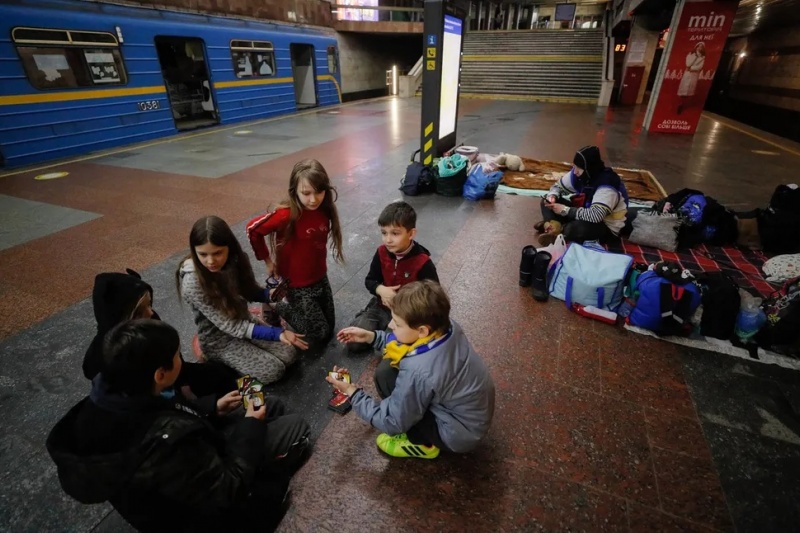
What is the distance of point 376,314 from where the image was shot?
9.11 feet

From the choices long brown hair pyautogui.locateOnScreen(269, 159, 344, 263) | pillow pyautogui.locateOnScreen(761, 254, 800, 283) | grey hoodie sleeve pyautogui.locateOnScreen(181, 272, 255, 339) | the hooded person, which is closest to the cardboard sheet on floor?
pillow pyautogui.locateOnScreen(761, 254, 800, 283)

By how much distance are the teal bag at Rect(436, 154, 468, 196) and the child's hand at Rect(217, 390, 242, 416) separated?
4.66 meters

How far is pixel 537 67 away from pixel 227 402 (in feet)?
69.4

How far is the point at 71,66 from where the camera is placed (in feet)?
25.3

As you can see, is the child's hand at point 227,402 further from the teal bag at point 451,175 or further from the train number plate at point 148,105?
the train number plate at point 148,105

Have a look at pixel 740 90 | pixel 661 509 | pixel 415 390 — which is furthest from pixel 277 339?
pixel 740 90

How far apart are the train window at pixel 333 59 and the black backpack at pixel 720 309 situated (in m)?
16.8

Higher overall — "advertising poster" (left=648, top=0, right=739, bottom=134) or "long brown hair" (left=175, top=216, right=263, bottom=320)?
"advertising poster" (left=648, top=0, right=739, bottom=134)

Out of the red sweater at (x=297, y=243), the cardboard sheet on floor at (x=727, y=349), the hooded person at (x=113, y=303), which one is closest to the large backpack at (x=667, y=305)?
the cardboard sheet on floor at (x=727, y=349)

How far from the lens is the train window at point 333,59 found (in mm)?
16156

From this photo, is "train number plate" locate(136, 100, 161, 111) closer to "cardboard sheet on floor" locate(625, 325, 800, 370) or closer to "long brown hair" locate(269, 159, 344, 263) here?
"long brown hair" locate(269, 159, 344, 263)

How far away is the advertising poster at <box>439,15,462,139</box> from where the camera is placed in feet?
19.5

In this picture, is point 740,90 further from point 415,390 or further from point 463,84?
point 415,390

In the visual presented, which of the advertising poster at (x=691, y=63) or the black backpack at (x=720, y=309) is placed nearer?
the black backpack at (x=720, y=309)
